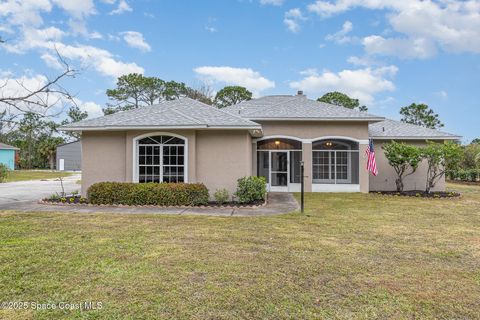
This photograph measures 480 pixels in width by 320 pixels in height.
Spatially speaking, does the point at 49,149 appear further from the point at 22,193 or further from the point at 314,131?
the point at 314,131

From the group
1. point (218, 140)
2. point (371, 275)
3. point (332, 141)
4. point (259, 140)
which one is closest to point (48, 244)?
point (371, 275)

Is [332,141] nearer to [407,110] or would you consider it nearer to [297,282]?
[297,282]

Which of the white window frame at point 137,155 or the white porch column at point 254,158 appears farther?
the white porch column at point 254,158

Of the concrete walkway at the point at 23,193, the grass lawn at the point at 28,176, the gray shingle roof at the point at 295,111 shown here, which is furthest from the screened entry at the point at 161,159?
the grass lawn at the point at 28,176

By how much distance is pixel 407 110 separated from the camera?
1763 inches

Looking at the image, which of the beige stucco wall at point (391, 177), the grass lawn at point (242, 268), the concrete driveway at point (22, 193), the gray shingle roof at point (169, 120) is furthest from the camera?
the beige stucco wall at point (391, 177)

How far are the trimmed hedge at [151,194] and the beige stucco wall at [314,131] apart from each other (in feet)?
22.0

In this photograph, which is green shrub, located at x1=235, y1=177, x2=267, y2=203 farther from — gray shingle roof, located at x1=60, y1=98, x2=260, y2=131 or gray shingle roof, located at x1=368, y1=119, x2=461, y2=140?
gray shingle roof, located at x1=368, y1=119, x2=461, y2=140

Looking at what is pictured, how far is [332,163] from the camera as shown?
18.0m

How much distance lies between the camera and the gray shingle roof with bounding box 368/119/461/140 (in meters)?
17.8

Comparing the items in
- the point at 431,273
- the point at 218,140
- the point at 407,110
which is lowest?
the point at 431,273

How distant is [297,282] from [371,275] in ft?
3.98

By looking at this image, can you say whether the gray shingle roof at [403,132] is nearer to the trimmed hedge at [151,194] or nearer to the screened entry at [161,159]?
the screened entry at [161,159]

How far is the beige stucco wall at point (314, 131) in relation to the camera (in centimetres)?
1684
